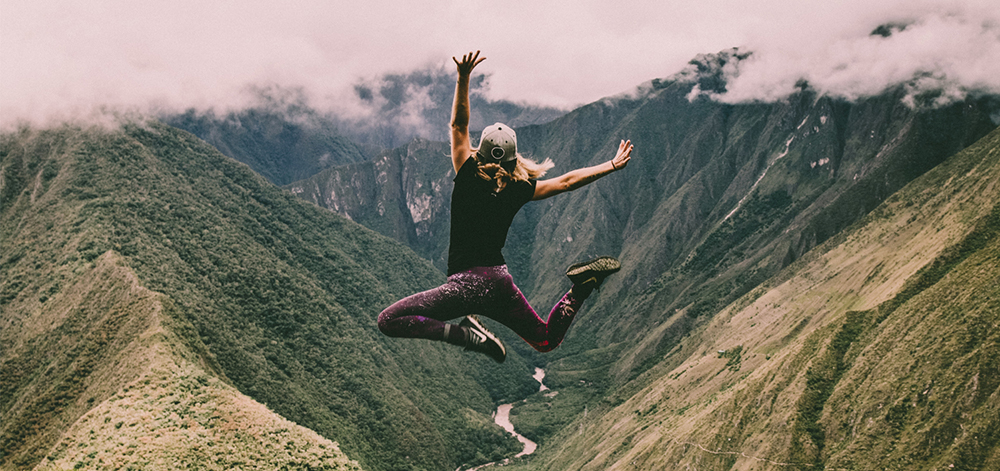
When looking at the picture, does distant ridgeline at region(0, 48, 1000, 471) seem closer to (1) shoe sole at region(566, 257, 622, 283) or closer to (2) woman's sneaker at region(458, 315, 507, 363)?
(2) woman's sneaker at region(458, 315, 507, 363)

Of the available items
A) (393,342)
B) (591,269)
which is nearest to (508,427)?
(393,342)

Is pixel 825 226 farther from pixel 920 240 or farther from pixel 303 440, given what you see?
pixel 303 440

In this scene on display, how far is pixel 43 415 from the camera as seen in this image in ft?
211

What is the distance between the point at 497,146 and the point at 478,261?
149 centimetres

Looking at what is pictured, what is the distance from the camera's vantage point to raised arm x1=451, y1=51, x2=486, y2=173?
22.4 ft

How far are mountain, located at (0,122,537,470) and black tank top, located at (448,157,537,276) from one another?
42756mm

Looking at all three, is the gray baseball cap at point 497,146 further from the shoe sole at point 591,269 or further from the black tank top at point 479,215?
the shoe sole at point 591,269

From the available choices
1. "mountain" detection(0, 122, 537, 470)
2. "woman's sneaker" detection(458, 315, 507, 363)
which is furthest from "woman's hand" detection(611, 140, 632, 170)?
"mountain" detection(0, 122, 537, 470)

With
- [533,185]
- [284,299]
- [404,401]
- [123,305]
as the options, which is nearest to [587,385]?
[404,401]

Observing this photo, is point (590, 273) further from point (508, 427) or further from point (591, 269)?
point (508, 427)

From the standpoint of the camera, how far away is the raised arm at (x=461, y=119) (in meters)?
6.82

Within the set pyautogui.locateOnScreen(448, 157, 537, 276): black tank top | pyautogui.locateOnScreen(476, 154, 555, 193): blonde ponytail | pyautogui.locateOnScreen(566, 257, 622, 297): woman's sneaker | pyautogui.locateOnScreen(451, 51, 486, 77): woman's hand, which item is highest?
pyautogui.locateOnScreen(451, 51, 486, 77): woman's hand

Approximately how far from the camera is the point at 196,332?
7881 cm

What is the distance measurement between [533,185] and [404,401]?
446 ft
